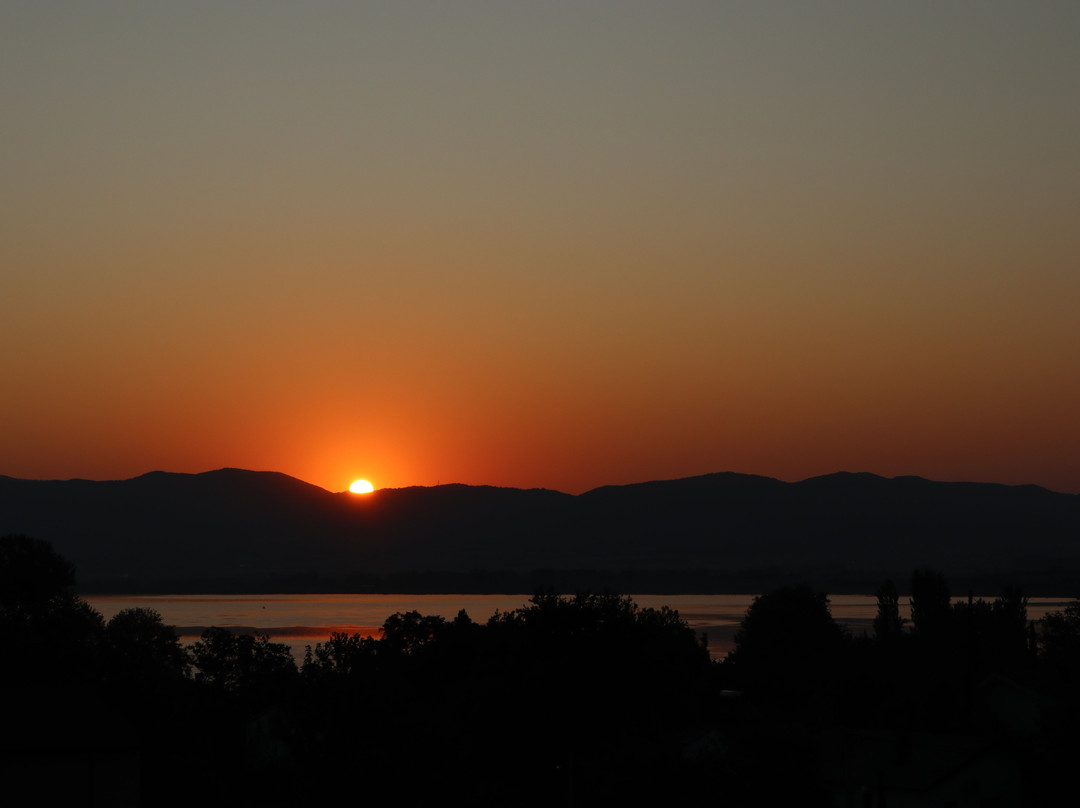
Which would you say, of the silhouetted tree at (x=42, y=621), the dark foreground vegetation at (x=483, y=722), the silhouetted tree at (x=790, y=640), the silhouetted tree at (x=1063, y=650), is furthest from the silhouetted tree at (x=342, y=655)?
the silhouetted tree at (x=1063, y=650)

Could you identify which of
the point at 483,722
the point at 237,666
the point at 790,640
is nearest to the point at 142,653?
the point at 237,666

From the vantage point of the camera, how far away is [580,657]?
57656 millimetres

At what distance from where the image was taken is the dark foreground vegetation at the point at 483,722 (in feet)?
129

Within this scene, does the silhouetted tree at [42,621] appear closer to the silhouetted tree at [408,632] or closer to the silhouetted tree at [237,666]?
the silhouetted tree at [237,666]

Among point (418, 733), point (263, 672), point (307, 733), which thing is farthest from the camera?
point (263, 672)

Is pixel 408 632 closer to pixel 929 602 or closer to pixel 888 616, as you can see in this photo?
pixel 888 616

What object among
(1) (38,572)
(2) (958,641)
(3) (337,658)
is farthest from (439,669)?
(2) (958,641)

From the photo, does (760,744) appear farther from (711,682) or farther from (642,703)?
(711,682)

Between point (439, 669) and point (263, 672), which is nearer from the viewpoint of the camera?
point (439, 669)

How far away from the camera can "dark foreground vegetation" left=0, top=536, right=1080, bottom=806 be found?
39375 mm

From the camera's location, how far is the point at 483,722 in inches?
2202

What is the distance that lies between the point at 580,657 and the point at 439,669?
23820 mm

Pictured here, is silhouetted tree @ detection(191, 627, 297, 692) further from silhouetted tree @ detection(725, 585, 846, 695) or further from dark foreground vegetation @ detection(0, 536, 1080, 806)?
silhouetted tree @ detection(725, 585, 846, 695)

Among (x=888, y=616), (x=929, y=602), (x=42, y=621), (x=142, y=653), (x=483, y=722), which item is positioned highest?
(x=42, y=621)
